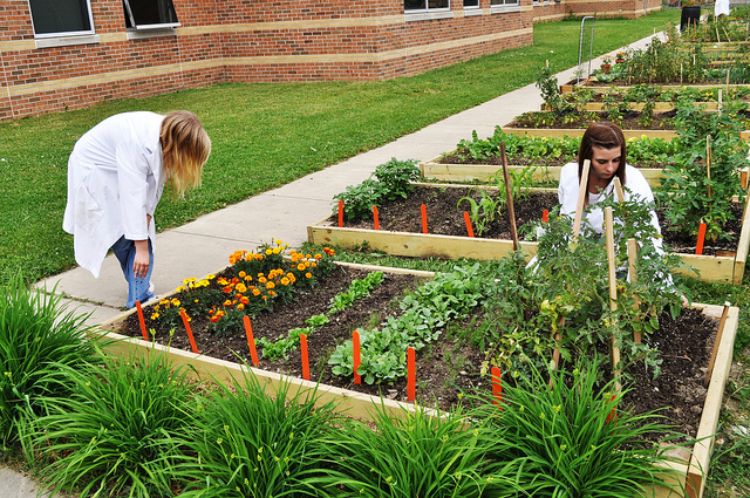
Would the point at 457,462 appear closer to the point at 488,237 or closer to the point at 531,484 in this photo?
the point at 531,484

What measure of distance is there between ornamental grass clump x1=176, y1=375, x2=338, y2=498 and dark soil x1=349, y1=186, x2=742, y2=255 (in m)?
3.03

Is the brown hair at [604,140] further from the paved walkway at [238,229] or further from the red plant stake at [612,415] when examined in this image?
the paved walkway at [238,229]

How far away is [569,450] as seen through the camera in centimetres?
271

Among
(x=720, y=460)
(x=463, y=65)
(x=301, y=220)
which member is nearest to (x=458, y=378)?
(x=720, y=460)

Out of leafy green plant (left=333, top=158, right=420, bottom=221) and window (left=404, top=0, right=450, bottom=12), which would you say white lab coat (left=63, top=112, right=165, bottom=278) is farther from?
window (left=404, top=0, right=450, bottom=12)

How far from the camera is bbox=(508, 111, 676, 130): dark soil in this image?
9141 millimetres

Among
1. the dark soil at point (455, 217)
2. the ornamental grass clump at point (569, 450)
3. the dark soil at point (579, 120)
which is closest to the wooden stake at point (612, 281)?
the ornamental grass clump at point (569, 450)

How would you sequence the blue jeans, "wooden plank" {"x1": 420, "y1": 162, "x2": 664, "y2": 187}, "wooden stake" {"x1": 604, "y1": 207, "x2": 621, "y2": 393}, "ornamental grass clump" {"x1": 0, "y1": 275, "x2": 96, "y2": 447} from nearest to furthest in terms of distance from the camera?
"wooden stake" {"x1": 604, "y1": 207, "x2": 621, "y2": 393} < "ornamental grass clump" {"x1": 0, "y1": 275, "x2": 96, "y2": 447} < the blue jeans < "wooden plank" {"x1": 420, "y1": 162, "x2": 664, "y2": 187}

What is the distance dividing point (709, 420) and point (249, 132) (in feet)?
30.4

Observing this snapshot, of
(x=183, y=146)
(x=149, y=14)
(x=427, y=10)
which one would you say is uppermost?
(x=149, y=14)

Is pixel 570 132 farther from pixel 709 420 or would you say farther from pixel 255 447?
pixel 255 447

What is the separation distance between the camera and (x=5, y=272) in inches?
223

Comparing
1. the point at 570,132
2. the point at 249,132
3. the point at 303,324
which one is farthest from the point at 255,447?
the point at 249,132

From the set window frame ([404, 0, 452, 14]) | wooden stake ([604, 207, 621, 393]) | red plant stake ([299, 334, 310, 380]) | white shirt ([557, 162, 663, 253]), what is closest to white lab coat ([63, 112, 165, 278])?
red plant stake ([299, 334, 310, 380])
